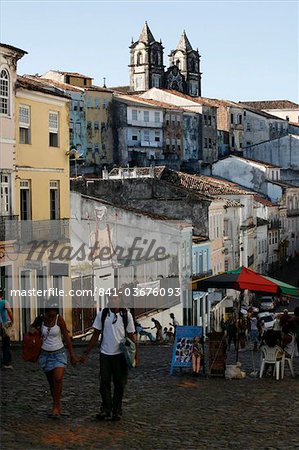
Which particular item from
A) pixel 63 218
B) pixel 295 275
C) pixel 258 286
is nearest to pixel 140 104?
pixel 295 275

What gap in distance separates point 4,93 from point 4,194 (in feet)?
8.99

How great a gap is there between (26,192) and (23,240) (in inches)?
73.1

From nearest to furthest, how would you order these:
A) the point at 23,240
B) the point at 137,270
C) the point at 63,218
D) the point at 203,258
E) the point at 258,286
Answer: the point at 258,286
the point at 23,240
the point at 63,218
the point at 137,270
the point at 203,258

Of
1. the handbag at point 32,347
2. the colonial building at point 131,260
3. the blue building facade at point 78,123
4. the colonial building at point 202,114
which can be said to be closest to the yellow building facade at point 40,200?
the colonial building at point 131,260

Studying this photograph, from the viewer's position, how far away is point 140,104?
10288cm

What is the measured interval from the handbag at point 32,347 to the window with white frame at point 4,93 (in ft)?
51.6

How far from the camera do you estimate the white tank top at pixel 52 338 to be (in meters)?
11.2

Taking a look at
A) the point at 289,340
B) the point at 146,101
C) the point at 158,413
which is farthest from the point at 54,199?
the point at 146,101

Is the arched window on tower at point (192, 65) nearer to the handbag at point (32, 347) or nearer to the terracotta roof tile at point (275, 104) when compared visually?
the terracotta roof tile at point (275, 104)

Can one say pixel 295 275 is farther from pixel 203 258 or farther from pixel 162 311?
pixel 162 311

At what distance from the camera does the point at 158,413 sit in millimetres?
11953

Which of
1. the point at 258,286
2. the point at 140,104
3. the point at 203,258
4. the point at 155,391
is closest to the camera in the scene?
the point at 155,391

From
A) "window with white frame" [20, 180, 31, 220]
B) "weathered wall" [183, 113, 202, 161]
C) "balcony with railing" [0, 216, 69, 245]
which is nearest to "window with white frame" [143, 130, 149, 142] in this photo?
"weathered wall" [183, 113, 202, 161]

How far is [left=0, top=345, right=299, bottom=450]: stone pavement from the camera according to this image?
10.1 metres
